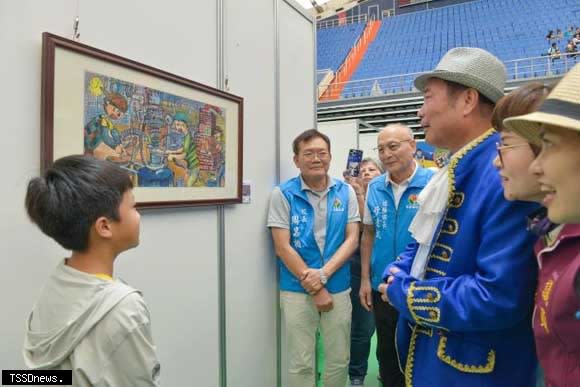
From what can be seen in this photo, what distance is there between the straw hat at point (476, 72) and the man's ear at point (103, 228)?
0.99 m

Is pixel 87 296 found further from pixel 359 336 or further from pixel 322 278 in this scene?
pixel 359 336

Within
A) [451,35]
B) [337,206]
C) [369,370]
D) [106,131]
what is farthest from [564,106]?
[451,35]

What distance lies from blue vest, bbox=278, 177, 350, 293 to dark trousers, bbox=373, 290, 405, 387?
0.74ft

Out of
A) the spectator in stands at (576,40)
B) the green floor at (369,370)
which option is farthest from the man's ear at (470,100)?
the spectator in stands at (576,40)

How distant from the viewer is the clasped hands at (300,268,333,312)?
6.98ft

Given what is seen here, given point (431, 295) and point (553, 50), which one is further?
→ point (553, 50)

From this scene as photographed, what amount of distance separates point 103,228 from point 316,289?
1414mm

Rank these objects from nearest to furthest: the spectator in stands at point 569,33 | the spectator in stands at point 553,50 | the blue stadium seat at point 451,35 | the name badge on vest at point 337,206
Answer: the name badge on vest at point 337,206
the spectator in stands at point 553,50
the spectator in stands at point 569,33
the blue stadium seat at point 451,35

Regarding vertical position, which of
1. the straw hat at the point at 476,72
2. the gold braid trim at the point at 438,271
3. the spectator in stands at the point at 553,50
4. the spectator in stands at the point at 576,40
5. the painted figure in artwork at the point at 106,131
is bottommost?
the gold braid trim at the point at 438,271

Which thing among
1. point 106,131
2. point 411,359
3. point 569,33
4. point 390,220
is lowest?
point 411,359

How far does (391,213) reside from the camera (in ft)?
7.14

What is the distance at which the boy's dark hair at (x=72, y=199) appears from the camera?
0.85m

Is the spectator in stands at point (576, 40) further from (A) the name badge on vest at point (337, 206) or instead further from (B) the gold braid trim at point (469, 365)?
(B) the gold braid trim at point (469, 365)

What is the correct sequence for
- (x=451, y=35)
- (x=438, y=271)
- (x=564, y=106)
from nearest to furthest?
(x=564, y=106)
(x=438, y=271)
(x=451, y=35)
